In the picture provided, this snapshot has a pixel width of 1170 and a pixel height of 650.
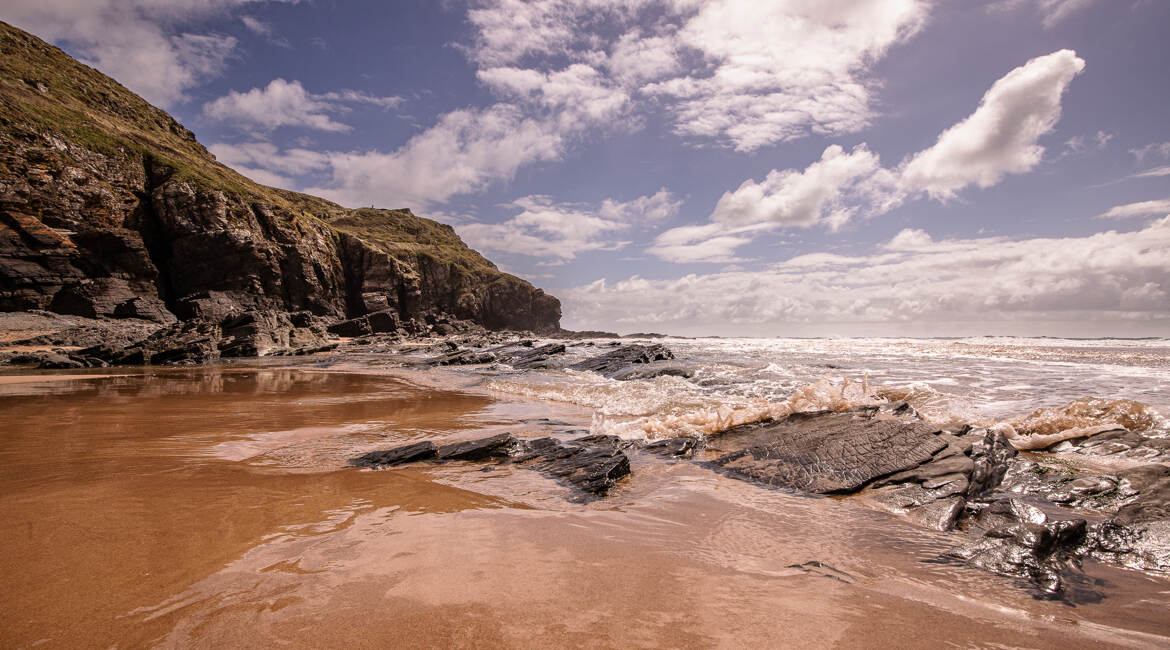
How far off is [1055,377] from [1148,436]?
1079cm

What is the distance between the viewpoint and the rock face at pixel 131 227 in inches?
1216

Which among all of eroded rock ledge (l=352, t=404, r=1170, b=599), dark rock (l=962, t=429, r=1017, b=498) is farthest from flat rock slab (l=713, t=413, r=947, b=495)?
dark rock (l=962, t=429, r=1017, b=498)

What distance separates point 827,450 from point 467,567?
5.17 metres

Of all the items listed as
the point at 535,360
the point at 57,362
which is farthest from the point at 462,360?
the point at 57,362

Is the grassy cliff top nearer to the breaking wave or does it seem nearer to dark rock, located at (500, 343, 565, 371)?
dark rock, located at (500, 343, 565, 371)

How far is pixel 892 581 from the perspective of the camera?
297cm

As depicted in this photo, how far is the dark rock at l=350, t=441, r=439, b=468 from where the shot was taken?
5.71 m

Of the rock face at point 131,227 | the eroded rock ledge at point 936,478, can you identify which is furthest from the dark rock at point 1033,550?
the rock face at point 131,227

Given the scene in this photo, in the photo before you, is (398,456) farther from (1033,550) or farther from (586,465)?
(1033,550)

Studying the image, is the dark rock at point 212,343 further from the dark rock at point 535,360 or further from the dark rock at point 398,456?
the dark rock at point 398,456

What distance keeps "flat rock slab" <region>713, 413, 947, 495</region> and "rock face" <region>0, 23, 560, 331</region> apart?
125 feet

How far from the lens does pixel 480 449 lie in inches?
245

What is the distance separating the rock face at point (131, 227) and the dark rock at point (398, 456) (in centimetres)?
3472

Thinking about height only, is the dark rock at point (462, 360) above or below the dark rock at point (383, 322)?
below
